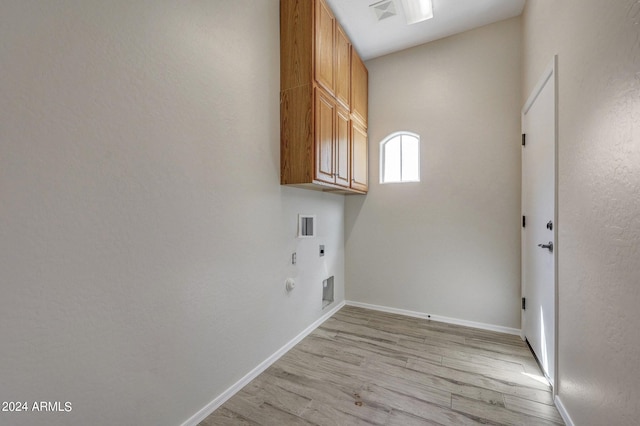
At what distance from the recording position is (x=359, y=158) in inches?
118

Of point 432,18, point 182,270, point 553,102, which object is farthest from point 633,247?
point 432,18

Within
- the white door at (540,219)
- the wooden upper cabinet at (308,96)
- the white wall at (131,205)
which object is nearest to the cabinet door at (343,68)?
the wooden upper cabinet at (308,96)

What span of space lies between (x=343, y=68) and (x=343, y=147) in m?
0.83

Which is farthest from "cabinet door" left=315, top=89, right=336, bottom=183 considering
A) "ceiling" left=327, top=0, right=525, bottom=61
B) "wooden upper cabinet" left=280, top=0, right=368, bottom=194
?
"ceiling" left=327, top=0, right=525, bottom=61

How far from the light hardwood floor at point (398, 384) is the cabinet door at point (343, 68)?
236 centimetres

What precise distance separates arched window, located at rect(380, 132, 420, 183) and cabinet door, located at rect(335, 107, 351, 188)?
2.32 ft

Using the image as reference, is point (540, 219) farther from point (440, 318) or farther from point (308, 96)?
point (308, 96)

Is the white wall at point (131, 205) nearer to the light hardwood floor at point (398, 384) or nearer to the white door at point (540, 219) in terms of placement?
the light hardwood floor at point (398, 384)

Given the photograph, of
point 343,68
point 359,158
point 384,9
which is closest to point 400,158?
point 359,158

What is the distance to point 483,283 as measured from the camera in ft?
8.87

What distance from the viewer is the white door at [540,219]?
1.72 meters

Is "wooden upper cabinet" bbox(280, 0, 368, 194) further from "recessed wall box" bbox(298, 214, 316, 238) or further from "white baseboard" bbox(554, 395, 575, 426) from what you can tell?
"white baseboard" bbox(554, 395, 575, 426)

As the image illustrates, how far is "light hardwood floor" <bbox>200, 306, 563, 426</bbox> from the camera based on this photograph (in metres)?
1.52

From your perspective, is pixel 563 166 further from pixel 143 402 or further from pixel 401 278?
pixel 143 402
